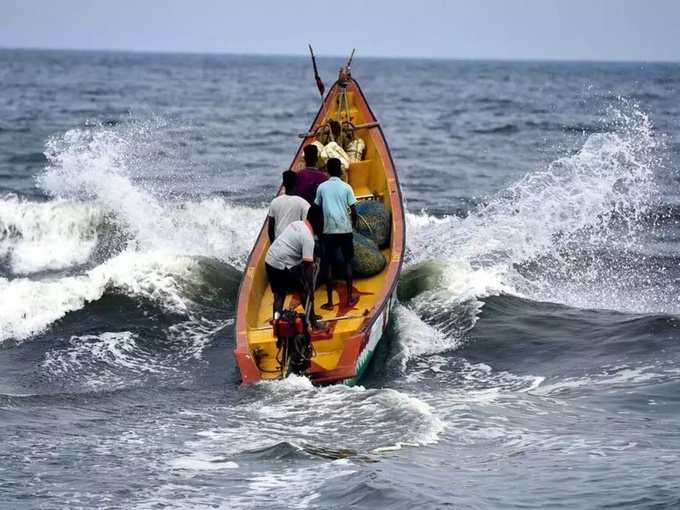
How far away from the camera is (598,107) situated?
50.3m

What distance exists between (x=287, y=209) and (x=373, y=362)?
6.92ft

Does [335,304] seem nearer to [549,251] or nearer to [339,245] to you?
[339,245]

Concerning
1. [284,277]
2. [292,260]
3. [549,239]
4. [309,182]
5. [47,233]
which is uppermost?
[309,182]

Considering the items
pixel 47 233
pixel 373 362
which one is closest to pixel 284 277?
pixel 373 362

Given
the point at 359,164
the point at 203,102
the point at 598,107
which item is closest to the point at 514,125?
the point at 598,107

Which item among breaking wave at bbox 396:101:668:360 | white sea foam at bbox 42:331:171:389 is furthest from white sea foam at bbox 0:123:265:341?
breaking wave at bbox 396:101:668:360

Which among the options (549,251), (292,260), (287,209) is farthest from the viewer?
(549,251)

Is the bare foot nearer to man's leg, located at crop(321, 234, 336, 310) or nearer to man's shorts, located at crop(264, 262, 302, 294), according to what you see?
man's shorts, located at crop(264, 262, 302, 294)

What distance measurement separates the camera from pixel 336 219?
12461mm

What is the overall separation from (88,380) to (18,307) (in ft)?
10.0

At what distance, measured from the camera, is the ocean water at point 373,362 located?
8906 mm

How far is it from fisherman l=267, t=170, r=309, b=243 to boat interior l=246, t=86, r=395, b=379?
959mm

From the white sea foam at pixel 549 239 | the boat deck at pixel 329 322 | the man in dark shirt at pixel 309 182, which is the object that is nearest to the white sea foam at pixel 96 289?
the boat deck at pixel 329 322

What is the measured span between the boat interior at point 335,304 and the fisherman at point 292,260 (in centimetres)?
35
